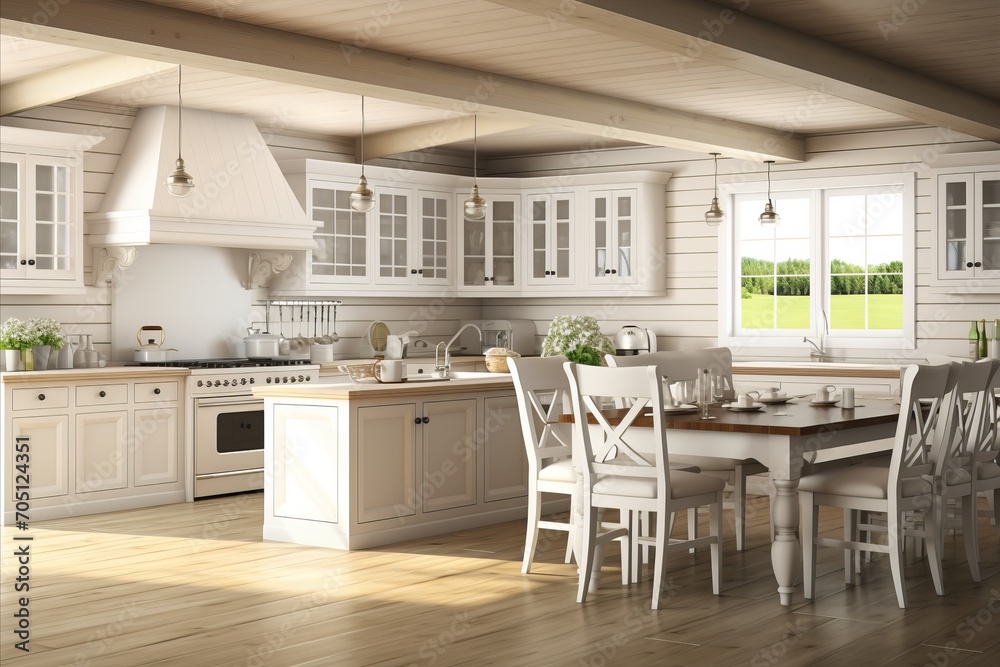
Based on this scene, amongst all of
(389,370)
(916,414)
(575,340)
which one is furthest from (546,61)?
(916,414)

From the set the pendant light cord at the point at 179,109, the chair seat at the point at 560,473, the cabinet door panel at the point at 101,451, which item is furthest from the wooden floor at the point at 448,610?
the pendant light cord at the point at 179,109

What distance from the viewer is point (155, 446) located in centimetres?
Result: 704

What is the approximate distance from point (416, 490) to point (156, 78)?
2.79m

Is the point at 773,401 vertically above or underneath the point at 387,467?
above

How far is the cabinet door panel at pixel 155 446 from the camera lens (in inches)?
274

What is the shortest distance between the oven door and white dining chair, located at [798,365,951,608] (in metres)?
4.04

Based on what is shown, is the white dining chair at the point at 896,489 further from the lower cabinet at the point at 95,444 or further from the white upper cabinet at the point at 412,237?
the white upper cabinet at the point at 412,237

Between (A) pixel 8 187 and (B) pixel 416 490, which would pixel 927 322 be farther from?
(A) pixel 8 187

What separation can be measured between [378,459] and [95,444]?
2086 mm

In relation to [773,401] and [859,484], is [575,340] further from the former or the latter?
[859,484]

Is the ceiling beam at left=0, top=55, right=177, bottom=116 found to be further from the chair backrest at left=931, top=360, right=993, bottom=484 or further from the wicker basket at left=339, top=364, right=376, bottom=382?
the chair backrest at left=931, top=360, right=993, bottom=484

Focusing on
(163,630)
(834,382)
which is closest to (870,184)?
(834,382)

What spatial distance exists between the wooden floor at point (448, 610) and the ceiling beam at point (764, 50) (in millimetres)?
2196

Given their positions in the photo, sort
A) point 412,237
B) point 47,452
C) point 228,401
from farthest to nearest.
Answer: point 412,237 → point 228,401 → point 47,452
